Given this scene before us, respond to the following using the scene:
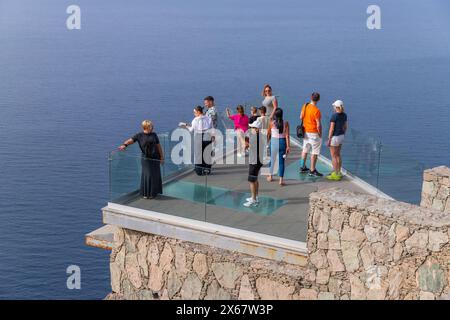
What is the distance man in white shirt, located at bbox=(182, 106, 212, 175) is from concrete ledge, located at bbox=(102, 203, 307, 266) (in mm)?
2393

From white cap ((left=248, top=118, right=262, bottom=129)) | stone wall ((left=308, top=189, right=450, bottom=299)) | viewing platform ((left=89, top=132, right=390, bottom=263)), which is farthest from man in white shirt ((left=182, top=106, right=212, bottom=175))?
stone wall ((left=308, top=189, right=450, bottom=299))

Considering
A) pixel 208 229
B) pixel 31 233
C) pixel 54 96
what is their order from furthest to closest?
pixel 54 96, pixel 31 233, pixel 208 229

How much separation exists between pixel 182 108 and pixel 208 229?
6273cm

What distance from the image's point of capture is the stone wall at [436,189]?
46.9 ft

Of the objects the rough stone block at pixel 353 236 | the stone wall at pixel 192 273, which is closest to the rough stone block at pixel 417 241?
the rough stone block at pixel 353 236

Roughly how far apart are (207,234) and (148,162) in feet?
6.96

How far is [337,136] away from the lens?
1440cm

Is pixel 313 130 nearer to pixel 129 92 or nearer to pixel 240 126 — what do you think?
pixel 240 126

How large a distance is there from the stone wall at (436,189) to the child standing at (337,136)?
6.32 ft

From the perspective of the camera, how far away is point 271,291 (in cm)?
1145

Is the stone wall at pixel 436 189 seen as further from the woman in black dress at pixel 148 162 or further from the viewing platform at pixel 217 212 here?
the woman in black dress at pixel 148 162
